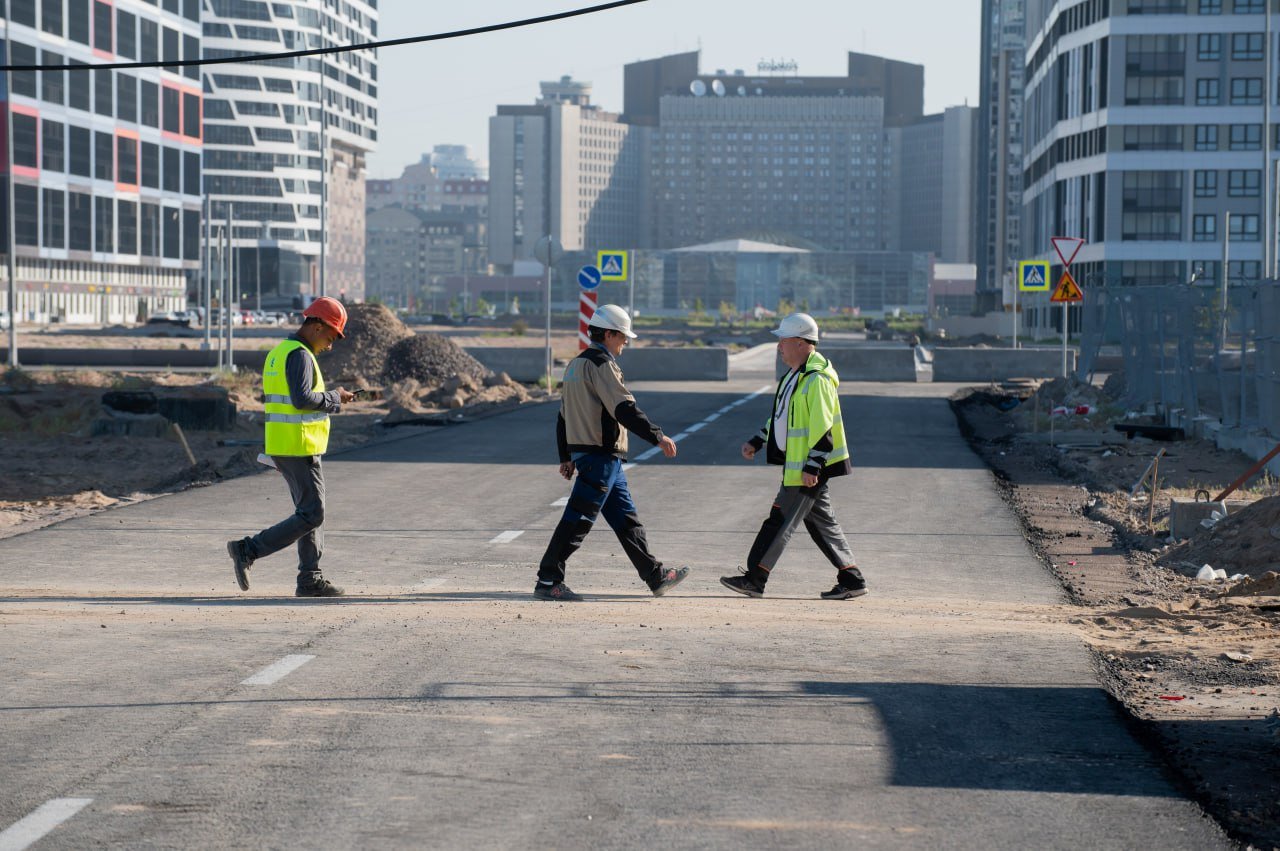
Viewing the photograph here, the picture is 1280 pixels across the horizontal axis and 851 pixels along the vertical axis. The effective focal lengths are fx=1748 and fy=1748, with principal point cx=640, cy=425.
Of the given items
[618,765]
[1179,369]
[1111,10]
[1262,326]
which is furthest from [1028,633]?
[1111,10]

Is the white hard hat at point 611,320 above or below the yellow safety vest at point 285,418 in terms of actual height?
above

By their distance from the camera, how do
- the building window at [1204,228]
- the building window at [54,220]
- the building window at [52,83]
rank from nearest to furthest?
the building window at [1204,228], the building window at [52,83], the building window at [54,220]

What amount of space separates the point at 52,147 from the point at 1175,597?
11636 centimetres

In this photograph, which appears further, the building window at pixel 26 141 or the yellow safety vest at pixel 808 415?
the building window at pixel 26 141

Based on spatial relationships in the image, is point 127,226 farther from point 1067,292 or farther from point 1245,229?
point 1067,292

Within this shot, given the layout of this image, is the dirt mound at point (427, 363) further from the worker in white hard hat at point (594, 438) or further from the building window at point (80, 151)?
the building window at point (80, 151)

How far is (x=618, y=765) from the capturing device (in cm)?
620

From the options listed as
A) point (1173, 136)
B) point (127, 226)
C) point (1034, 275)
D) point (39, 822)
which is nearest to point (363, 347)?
point (1034, 275)

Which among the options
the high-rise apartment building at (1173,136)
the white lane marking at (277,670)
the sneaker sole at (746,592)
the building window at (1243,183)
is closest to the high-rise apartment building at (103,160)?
the high-rise apartment building at (1173,136)

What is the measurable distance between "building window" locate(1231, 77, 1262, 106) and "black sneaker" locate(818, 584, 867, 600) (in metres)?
90.8

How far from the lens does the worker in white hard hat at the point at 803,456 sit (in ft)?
35.0

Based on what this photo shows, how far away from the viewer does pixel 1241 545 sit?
44.1ft

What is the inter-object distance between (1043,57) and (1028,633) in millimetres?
112205

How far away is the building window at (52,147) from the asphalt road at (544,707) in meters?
110
